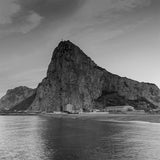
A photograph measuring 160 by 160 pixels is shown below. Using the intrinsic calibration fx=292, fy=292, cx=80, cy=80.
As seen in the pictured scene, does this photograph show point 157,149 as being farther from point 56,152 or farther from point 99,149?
point 56,152

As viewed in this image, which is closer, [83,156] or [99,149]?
[83,156]

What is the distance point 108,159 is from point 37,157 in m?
9.69

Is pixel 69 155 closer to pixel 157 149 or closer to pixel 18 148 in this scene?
pixel 18 148

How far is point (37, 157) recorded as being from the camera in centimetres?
3978

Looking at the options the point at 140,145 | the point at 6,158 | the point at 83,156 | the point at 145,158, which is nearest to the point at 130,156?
the point at 145,158

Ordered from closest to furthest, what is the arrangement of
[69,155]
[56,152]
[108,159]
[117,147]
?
[108,159] < [69,155] < [56,152] < [117,147]

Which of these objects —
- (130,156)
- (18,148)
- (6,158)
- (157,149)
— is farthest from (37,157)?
(157,149)

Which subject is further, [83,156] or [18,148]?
[18,148]

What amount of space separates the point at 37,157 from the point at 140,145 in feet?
61.7

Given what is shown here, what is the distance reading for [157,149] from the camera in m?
45.0

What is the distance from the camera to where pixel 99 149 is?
1795 inches

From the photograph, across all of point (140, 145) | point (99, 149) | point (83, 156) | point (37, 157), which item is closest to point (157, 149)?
point (140, 145)

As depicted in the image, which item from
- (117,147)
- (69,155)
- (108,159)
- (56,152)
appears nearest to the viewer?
(108,159)

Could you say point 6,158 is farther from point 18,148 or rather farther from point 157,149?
point 157,149
